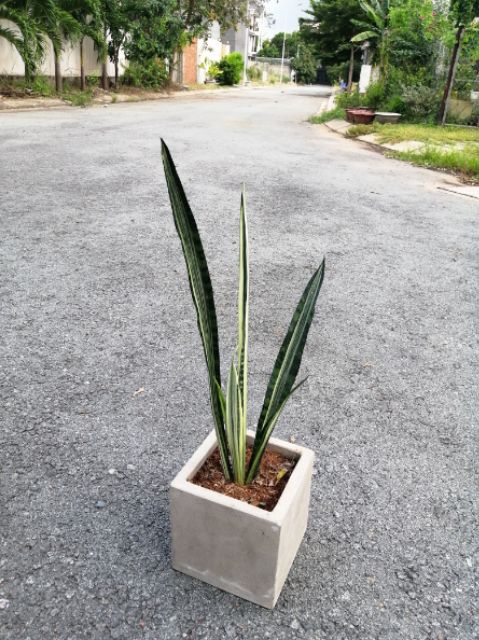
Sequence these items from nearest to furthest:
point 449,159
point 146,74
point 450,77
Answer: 1. point 449,159
2. point 450,77
3. point 146,74

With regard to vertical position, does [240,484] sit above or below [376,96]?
below

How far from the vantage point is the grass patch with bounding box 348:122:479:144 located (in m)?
8.45

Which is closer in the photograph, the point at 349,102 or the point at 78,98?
the point at 78,98

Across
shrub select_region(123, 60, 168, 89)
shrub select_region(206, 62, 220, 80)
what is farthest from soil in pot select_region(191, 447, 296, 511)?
shrub select_region(206, 62, 220, 80)

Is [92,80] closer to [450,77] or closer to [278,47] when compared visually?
[450,77]

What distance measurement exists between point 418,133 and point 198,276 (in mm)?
8910

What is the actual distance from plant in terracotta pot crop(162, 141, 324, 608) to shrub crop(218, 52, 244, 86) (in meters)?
29.7

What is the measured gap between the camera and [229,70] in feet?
92.0

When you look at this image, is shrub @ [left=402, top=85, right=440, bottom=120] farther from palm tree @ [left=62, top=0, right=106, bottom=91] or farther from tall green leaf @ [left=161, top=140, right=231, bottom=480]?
tall green leaf @ [left=161, top=140, right=231, bottom=480]

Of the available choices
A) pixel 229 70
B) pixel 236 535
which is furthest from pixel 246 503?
pixel 229 70

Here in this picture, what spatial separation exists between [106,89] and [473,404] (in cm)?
1526

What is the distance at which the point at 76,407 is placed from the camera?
6.35ft

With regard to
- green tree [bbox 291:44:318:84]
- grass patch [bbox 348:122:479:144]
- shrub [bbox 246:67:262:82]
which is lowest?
grass patch [bbox 348:122:479:144]

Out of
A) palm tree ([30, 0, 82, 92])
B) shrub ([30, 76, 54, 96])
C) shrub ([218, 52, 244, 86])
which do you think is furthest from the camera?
shrub ([218, 52, 244, 86])
